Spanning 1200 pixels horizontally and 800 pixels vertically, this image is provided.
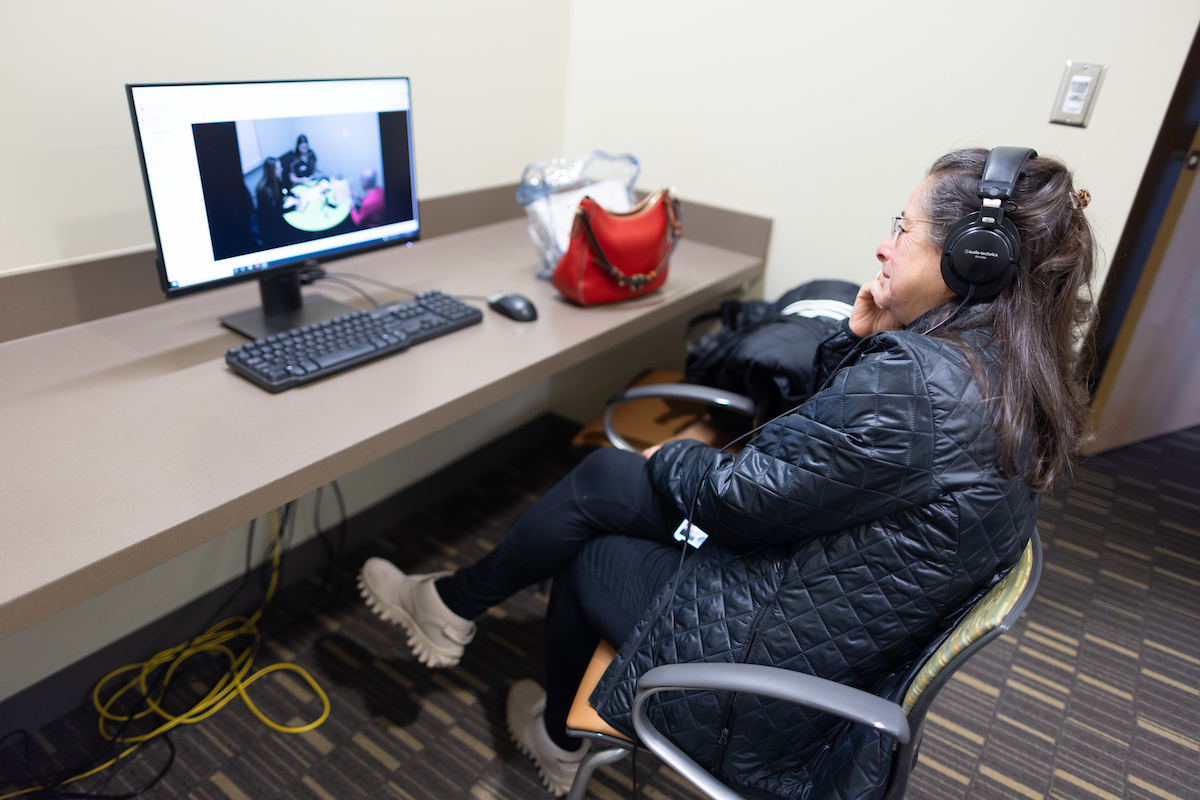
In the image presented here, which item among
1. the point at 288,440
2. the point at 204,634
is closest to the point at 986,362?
the point at 288,440

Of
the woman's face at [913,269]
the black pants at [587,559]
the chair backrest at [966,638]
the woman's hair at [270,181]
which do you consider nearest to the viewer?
the chair backrest at [966,638]

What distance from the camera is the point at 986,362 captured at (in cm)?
89

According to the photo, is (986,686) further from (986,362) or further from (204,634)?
(204,634)

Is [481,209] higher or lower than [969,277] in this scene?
lower

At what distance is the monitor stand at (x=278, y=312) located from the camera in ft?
4.58

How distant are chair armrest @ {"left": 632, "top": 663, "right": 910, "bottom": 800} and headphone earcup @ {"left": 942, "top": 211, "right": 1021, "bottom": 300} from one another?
0.50 meters

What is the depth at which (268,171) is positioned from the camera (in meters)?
1.31

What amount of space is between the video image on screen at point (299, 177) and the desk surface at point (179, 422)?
199 millimetres

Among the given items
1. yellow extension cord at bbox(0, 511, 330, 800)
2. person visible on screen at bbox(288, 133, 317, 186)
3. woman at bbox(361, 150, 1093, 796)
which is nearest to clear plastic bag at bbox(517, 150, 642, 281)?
person visible on screen at bbox(288, 133, 317, 186)

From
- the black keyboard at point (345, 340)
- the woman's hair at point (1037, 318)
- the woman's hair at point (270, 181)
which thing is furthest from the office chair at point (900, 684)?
the woman's hair at point (270, 181)

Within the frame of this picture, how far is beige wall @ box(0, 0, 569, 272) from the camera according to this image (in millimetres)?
1218

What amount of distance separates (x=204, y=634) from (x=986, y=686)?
1.76 metres

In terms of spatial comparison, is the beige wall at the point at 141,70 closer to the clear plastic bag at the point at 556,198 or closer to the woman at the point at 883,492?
the clear plastic bag at the point at 556,198

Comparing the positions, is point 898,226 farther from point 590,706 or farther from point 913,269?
point 590,706
